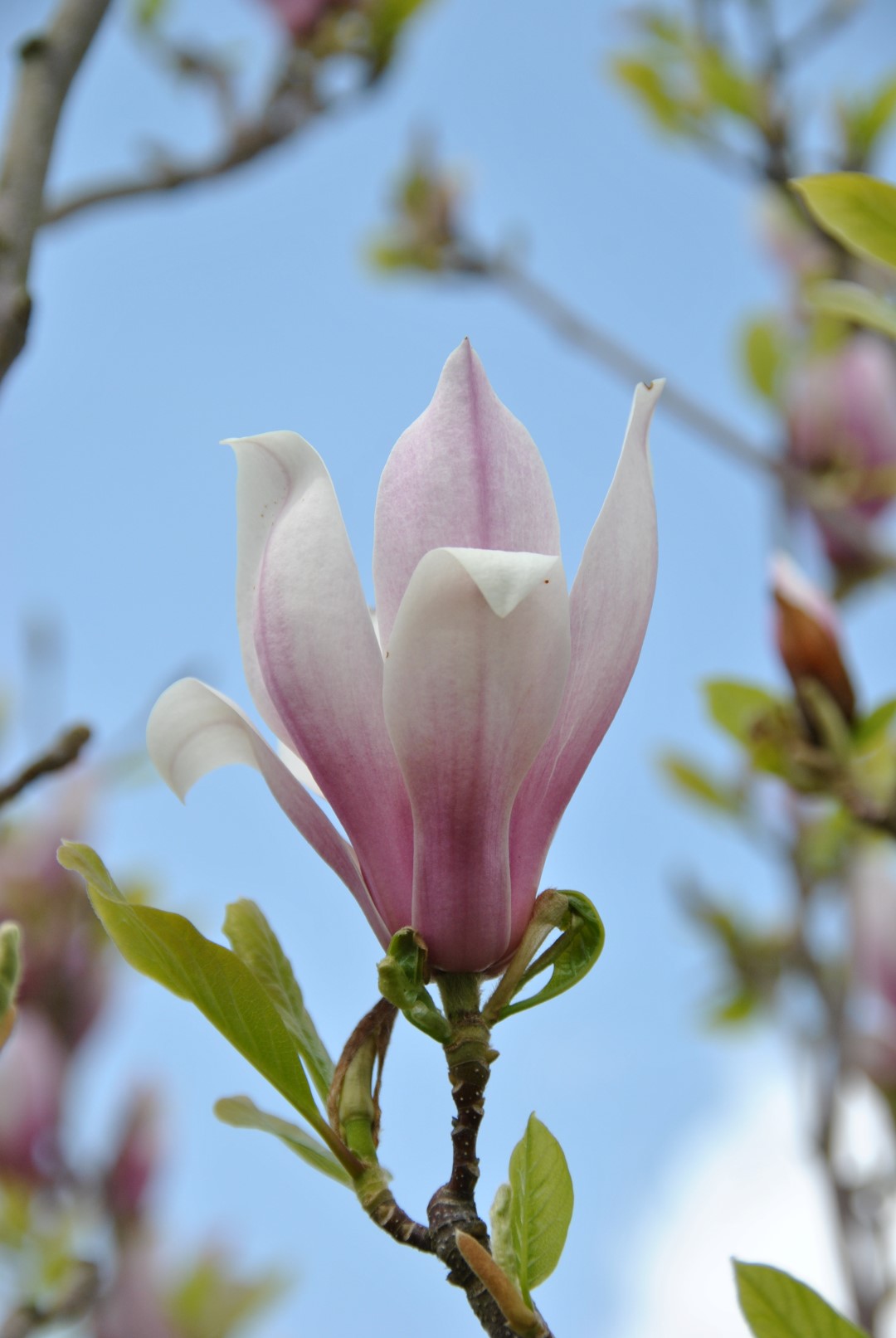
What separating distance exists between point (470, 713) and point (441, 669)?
0.02 m

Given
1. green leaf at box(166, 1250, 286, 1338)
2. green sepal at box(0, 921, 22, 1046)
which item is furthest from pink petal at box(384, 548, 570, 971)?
green leaf at box(166, 1250, 286, 1338)

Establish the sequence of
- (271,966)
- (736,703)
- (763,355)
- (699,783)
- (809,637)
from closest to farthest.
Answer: (271,966)
(809,637)
(736,703)
(699,783)
(763,355)

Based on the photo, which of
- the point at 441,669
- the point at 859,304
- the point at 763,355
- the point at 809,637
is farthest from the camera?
the point at 763,355

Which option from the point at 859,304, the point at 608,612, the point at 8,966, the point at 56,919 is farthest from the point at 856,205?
the point at 56,919

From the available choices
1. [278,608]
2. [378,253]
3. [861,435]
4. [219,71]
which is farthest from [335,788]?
[378,253]

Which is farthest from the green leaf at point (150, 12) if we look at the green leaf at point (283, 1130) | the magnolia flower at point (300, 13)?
the green leaf at point (283, 1130)

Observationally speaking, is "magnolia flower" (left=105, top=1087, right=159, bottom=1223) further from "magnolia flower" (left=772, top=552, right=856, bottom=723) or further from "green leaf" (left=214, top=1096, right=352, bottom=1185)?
"green leaf" (left=214, top=1096, right=352, bottom=1185)

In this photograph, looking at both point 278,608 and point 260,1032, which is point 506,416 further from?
point 260,1032

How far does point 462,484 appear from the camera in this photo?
1.60 ft

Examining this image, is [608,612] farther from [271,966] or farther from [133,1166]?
[133,1166]

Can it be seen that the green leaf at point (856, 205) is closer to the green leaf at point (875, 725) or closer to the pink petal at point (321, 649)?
the pink petal at point (321, 649)

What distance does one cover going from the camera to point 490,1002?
51 cm

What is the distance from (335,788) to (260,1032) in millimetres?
95

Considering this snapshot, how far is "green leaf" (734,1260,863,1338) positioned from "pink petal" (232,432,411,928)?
0.62 ft
